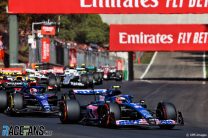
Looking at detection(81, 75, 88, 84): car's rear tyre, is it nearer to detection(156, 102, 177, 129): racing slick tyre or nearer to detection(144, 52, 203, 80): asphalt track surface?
detection(156, 102, 177, 129): racing slick tyre

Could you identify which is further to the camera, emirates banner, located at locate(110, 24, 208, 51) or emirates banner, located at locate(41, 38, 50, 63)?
emirates banner, located at locate(41, 38, 50, 63)

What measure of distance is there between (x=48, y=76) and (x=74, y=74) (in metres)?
3.96

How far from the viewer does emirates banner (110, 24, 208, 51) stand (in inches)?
1806

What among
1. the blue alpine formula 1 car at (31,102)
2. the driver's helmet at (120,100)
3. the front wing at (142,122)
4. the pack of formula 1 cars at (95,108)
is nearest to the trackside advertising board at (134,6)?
the pack of formula 1 cars at (95,108)

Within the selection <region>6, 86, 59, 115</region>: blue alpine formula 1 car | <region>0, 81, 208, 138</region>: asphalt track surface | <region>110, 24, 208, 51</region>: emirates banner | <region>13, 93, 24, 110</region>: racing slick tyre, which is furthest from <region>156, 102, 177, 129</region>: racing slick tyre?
<region>110, 24, 208, 51</region>: emirates banner

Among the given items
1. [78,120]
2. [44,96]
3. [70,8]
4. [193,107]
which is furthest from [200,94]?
[78,120]

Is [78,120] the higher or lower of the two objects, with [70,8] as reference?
lower

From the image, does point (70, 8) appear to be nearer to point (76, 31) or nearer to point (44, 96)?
point (44, 96)

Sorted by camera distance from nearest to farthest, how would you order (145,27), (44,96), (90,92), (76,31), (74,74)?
(90,92)
(44,96)
(74,74)
(145,27)
(76,31)

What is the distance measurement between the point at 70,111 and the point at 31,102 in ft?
11.9

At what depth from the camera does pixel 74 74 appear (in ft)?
122

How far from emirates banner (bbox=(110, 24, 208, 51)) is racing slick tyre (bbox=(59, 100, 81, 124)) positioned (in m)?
29.4

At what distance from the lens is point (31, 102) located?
2005 cm

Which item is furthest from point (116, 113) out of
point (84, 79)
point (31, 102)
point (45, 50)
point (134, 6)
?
point (45, 50)
